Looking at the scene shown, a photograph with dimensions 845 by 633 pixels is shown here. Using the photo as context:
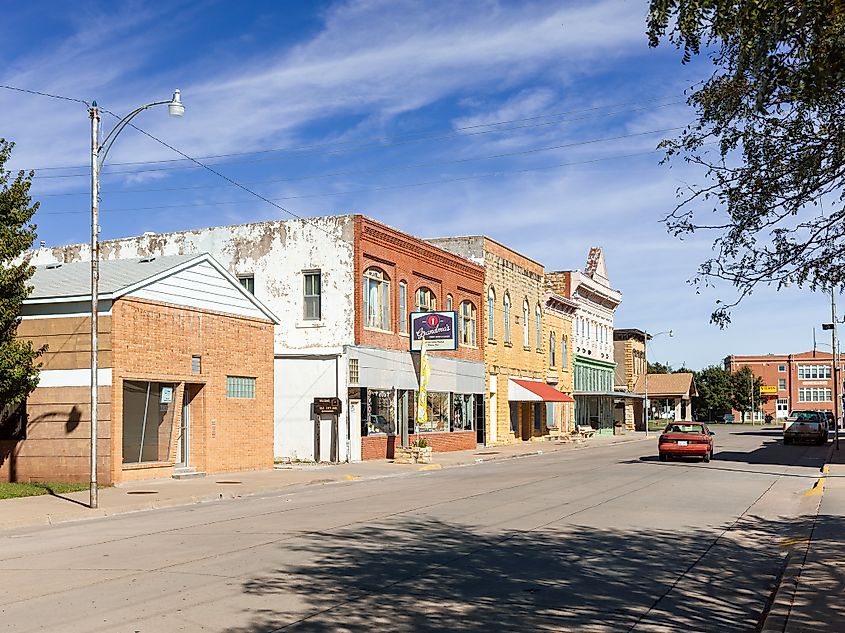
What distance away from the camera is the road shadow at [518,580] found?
8.57 m

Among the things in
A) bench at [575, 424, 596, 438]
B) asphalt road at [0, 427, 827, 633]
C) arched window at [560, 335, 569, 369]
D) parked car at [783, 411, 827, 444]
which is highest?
arched window at [560, 335, 569, 369]

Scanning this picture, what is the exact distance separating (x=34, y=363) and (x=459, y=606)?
18.3 m

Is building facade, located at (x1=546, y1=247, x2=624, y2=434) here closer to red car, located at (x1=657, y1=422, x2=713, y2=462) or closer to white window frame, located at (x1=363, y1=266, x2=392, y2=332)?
white window frame, located at (x1=363, y1=266, x2=392, y2=332)

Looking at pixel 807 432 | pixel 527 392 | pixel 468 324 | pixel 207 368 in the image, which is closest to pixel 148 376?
pixel 207 368

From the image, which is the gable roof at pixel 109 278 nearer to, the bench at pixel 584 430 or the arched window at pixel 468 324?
the arched window at pixel 468 324

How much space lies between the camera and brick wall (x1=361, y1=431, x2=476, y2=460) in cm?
3594

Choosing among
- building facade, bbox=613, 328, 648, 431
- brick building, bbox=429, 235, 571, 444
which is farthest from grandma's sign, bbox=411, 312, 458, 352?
building facade, bbox=613, 328, 648, 431

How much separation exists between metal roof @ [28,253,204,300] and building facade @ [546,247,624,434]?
39.7 metres

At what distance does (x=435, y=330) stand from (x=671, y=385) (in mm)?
68203

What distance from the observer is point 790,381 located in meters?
140

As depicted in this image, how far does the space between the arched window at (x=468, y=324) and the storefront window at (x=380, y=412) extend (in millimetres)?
8654

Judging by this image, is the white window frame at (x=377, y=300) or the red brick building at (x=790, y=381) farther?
the red brick building at (x=790, y=381)

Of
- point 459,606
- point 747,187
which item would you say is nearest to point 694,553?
point 459,606

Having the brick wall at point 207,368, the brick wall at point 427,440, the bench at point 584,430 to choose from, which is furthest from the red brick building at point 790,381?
the brick wall at point 207,368
